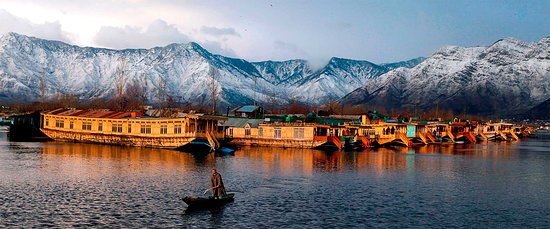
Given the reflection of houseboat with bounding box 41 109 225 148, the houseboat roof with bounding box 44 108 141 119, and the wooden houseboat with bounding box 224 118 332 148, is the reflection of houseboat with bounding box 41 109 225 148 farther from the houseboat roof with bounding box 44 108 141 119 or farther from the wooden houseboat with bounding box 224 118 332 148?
the wooden houseboat with bounding box 224 118 332 148

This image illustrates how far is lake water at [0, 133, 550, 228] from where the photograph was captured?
35.2 meters

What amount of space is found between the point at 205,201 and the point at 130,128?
62982 millimetres

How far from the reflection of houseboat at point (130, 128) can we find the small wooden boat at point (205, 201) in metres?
46.2

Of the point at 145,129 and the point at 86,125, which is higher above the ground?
the point at 86,125

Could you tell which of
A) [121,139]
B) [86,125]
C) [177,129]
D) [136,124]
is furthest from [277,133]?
[86,125]

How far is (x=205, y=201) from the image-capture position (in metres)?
38.2

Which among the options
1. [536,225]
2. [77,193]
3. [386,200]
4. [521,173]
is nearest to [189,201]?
[77,193]

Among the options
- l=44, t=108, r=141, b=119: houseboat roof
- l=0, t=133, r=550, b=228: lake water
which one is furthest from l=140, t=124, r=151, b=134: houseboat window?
l=0, t=133, r=550, b=228: lake water

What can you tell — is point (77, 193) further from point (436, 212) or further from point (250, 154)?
point (250, 154)

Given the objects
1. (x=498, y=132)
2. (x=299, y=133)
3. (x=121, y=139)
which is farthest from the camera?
(x=498, y=132)

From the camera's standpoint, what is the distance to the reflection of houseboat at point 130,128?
87.6m


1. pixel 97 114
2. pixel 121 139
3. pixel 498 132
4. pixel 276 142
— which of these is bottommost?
pixel 276 142

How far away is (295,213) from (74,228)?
14.3 m

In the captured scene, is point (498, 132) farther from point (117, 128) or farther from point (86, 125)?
point (86, 125)
